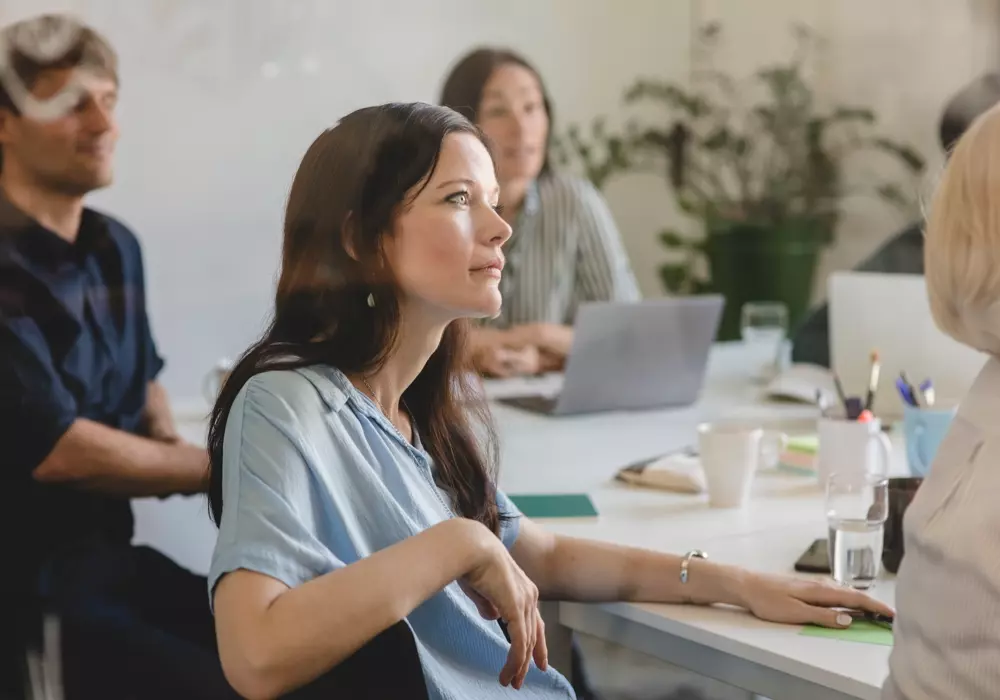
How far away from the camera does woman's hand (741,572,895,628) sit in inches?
44.8

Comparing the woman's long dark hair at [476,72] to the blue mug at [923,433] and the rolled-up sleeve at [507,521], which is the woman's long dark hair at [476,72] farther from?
the rolled-up sleeve at [507,521]

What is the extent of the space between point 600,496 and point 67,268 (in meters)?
0.77

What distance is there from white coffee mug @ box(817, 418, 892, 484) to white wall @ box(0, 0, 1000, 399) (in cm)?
74

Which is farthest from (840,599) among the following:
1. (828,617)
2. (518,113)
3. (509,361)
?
(518,113)

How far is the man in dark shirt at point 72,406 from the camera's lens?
151cm

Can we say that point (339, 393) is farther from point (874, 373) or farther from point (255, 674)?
point (874, 373)

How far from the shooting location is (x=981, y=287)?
2.88 feet

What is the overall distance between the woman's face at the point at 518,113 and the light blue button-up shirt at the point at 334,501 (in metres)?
1.46

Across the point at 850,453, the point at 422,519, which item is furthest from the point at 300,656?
the point at 850,453

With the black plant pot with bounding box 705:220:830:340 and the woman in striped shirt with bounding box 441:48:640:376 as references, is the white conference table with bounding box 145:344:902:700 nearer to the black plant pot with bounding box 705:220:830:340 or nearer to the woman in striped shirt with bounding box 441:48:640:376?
the woman in striped shirt with bounding box 441:48:640:376

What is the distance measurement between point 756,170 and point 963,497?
3.41 meters

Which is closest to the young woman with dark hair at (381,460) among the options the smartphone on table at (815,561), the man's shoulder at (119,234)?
the smartphone on table at (815,561)

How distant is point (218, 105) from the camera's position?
8.29 ft

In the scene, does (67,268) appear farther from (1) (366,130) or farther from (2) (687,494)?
(2) (687,494)
